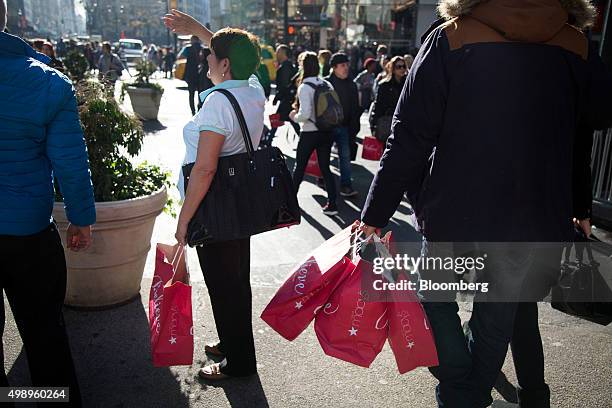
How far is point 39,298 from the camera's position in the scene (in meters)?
2.24

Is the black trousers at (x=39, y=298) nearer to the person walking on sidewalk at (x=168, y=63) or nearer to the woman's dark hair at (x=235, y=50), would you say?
the woman's dark hair at (x=235, y=50)

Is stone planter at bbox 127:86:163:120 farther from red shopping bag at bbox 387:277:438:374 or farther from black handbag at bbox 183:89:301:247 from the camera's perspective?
red shopping bag at bbox 387:277:438:374

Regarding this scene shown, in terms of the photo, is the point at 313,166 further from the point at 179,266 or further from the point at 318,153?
the point at 179,266

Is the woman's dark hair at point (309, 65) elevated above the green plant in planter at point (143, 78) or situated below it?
above

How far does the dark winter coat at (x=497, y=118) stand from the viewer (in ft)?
6.47

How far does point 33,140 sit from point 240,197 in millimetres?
945

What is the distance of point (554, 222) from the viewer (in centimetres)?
209

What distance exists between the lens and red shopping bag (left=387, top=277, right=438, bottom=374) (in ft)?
7.23

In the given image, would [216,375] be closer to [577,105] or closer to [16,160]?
[16,160]

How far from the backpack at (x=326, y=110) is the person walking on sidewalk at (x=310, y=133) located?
0.06 meters

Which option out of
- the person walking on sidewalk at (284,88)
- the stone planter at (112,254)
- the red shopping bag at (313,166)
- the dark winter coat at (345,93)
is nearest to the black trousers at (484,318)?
the stone planter at (112,254)

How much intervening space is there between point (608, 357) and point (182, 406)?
2580mm

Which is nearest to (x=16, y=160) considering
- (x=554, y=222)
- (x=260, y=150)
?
(x=260, y=150)

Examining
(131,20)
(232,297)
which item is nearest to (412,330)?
(232,297)
